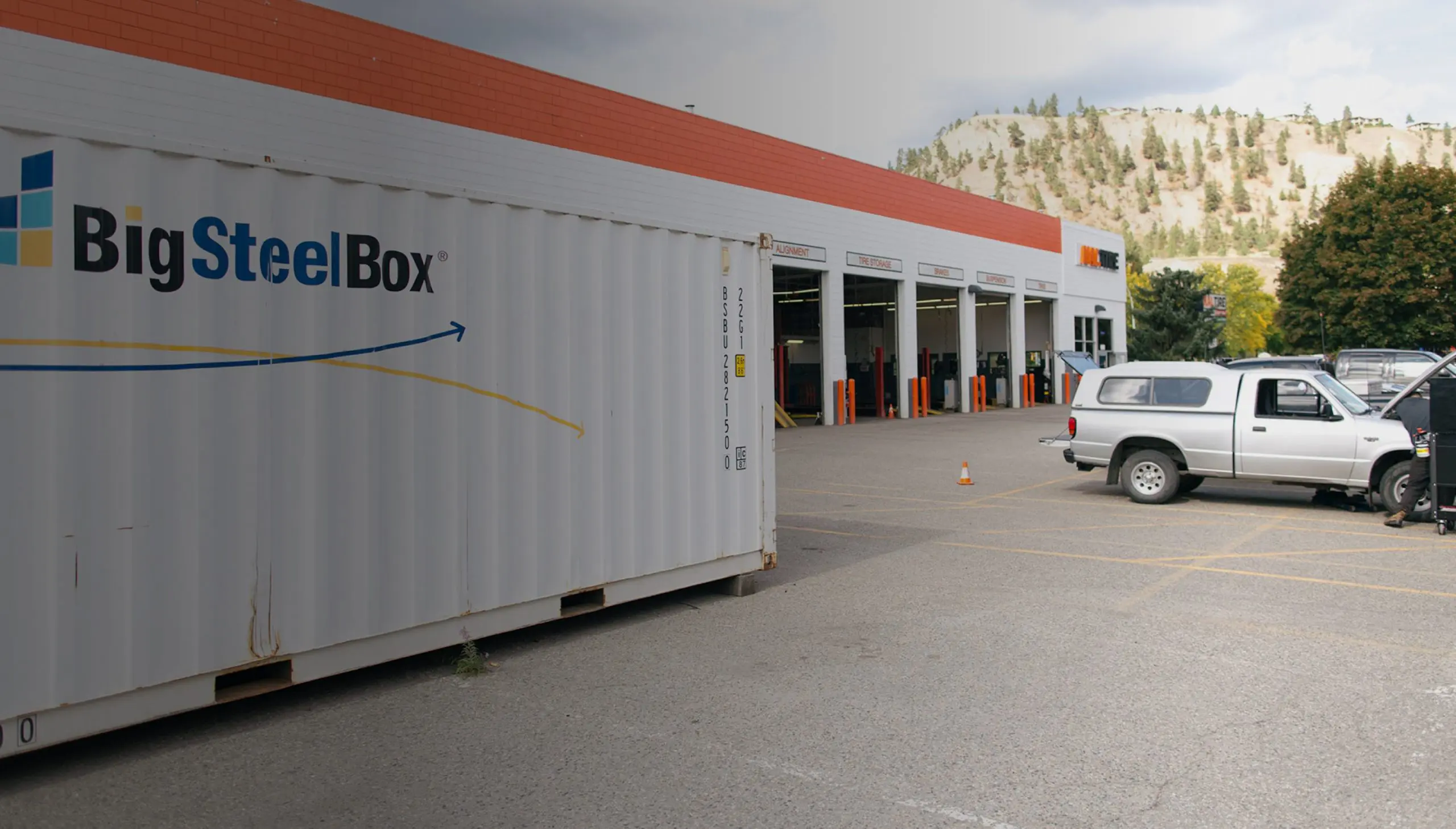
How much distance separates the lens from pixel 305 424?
5.76 metres

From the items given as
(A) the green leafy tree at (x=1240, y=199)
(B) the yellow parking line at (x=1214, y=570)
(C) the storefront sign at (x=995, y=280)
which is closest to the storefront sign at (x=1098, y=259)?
(C) the storefront sign at (x=995, y=280)

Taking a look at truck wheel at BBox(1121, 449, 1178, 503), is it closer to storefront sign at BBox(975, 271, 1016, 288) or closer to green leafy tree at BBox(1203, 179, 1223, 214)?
storefront sign at BBox(975, 271, 1016, 288)

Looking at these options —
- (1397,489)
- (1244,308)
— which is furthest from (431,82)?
(1244,308)

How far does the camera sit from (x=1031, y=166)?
196375 mm

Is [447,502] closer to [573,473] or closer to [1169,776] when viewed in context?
[573,473]

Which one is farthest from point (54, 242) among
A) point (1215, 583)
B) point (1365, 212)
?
point (1365, 212)

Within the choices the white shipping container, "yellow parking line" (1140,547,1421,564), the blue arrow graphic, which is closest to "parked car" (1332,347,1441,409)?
"yellow parking line" (1140,547,1421,564)

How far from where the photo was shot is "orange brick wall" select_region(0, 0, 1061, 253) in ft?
51.1

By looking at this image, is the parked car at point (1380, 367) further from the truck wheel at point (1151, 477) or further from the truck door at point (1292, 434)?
the truck wheel at point (1151, 477)

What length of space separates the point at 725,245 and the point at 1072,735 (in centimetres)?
484

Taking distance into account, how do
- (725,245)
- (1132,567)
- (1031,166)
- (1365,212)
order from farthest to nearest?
(1031,166)
(1365,212)
(1132,567)
(725,245)

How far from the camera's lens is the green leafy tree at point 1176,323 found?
169 feet

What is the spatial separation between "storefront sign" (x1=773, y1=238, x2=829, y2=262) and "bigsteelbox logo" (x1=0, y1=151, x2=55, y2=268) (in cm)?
2510

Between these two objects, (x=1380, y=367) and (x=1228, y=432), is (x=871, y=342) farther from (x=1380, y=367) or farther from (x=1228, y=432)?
(x=1228, y=432)
